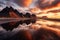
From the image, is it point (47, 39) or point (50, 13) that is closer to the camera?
point (47, 39)

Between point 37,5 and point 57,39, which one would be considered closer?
point 57,39

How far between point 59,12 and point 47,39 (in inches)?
773

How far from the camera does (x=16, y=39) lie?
5227 millimetres

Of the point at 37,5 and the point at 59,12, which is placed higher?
the point at 37,5

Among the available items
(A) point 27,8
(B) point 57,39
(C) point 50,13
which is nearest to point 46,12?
(C) point 50,13

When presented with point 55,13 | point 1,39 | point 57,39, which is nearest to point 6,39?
point 1,39

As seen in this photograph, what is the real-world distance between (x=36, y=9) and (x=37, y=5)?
82 cm

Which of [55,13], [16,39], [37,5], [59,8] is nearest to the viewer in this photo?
[16,39]

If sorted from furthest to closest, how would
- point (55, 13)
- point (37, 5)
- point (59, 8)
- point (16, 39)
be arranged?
point (55, 13) < point (59, 8) < point (37, 5) < point (16, 39)

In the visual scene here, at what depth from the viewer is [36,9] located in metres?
21.8

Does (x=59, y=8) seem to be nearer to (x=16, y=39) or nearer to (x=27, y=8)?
(x=27, y=8)

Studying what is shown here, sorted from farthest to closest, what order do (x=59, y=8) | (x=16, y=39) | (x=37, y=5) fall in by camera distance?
(x=59, y=8) < (x=37, y=5) < (x=16, y=39)

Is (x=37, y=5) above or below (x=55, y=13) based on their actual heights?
above

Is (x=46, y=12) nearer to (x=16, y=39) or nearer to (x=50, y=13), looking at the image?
(x=50, y=13)
